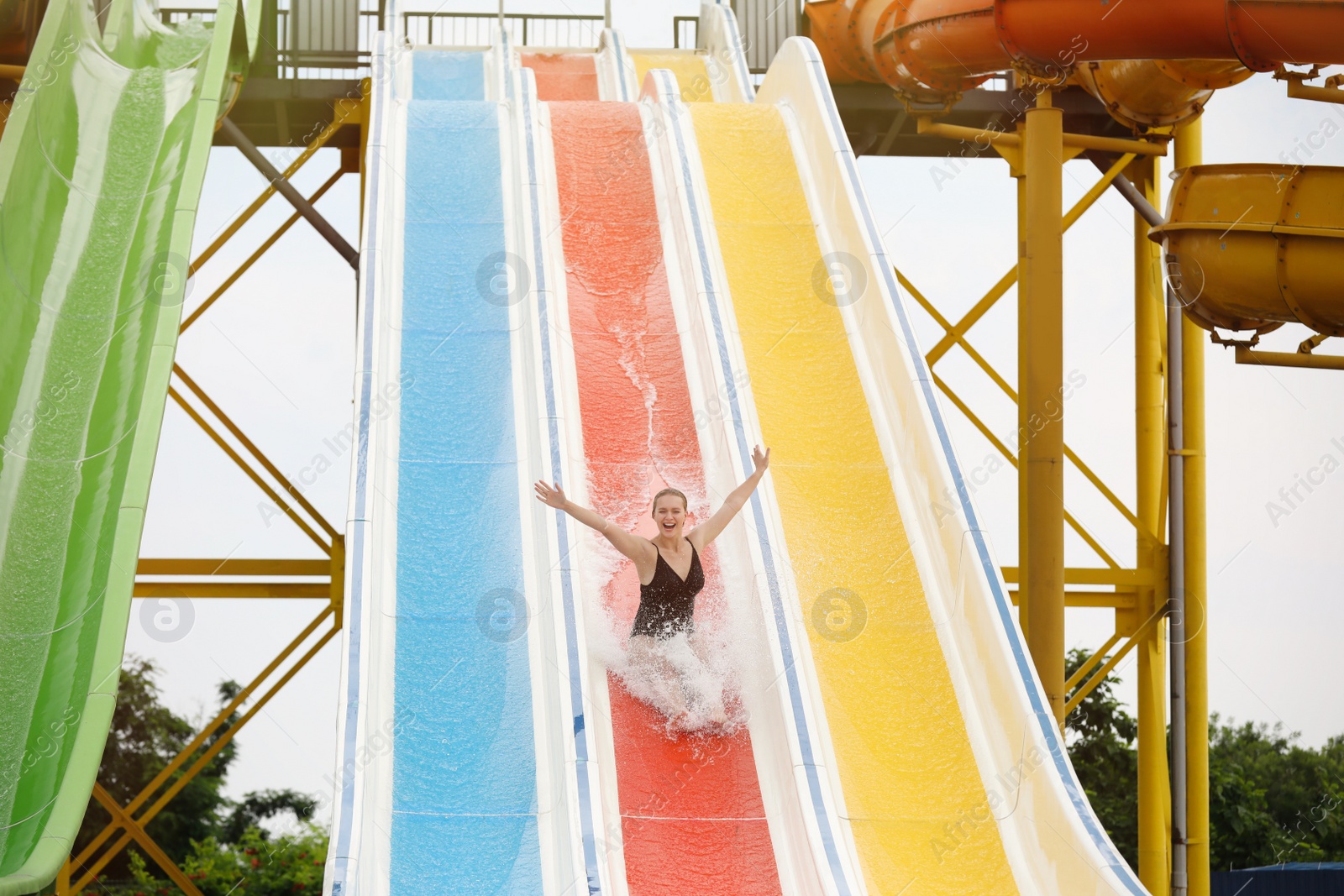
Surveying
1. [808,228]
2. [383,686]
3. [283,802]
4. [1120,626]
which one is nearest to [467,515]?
[383,686]

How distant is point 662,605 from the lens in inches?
234

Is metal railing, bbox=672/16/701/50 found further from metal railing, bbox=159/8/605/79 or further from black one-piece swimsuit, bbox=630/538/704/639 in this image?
black one-piece swimsuit, bbox=630/538/704/639

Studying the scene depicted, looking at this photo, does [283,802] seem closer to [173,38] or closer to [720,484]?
[173,38]

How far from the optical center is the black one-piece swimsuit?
594cm

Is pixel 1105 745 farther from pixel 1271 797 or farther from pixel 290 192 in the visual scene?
pixel 290 192

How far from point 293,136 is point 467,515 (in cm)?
516

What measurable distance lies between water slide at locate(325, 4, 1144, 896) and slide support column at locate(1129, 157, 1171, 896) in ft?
7.87

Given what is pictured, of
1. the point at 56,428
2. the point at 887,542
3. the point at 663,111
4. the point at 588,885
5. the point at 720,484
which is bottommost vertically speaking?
the point at 588,885

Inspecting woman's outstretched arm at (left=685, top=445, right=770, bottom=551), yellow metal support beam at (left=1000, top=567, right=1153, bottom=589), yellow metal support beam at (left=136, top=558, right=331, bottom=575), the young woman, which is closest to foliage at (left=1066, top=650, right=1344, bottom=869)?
yellow metal support beam at (left=1000, top=567, right=1153, bottom=589)

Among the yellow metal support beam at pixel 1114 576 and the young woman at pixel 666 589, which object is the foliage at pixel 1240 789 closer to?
the yellow metal support beam at pixel 1114 576

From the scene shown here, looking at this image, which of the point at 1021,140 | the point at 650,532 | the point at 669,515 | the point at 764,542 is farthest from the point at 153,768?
the point at 669,515

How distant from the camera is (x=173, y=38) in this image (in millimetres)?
10570

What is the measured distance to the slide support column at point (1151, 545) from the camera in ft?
28.8

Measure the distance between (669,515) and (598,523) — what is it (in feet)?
1.11
